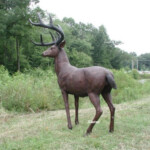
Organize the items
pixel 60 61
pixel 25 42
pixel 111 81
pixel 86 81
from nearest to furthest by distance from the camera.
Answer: pixel 111 81 < pixel 86 81 < pixel 60 61 < pixel 25 42

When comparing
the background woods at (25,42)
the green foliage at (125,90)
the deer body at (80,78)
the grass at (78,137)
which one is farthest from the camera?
the background woods at (25,42)

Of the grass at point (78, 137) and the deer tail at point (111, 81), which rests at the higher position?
the deer tail at point (111, 81)

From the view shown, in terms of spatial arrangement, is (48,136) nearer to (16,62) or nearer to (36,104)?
(36,104)

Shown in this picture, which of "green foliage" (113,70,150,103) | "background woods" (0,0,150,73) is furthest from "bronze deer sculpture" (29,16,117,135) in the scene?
"background woods" (0,0,150,73)

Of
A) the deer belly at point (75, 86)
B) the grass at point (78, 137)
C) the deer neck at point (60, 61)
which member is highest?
the deer neck at point (60, 61)

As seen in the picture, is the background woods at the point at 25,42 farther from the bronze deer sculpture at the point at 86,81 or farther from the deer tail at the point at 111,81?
the deer tail at the point at 111,81

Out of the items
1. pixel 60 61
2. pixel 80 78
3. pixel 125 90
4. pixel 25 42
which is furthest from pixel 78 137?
pixel 25 42

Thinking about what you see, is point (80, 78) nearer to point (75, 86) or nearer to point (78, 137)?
point (75, 86)

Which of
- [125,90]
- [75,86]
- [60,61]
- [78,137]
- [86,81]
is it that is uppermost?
[60,61]

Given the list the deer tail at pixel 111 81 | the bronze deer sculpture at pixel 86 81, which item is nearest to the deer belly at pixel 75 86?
the bronze deer sculpture at pixel 86 81

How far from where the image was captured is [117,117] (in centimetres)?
577

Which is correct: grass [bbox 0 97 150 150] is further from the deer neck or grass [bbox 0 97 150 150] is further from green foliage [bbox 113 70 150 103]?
green foliage [bbox 113 70 150 103]

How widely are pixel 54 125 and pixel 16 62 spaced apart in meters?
21.9

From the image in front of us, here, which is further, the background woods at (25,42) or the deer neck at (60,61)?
the background woods at (25,42)
